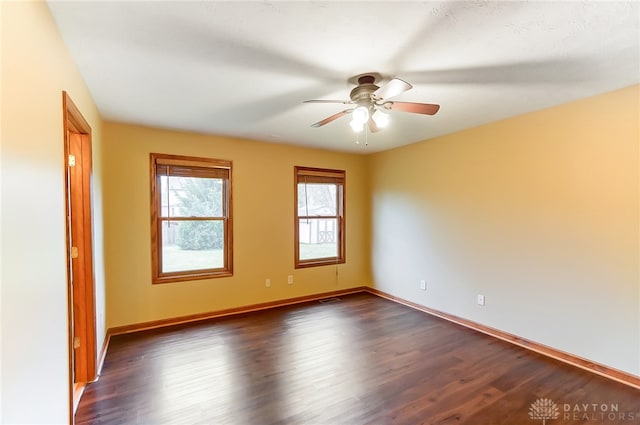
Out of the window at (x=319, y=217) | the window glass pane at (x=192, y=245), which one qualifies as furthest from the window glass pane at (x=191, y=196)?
the window at (x=319, y=217)

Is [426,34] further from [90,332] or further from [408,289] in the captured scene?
[408,289]

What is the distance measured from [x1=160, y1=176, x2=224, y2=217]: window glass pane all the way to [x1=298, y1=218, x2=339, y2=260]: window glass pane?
1.36 m

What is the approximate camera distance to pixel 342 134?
4008 millimetres

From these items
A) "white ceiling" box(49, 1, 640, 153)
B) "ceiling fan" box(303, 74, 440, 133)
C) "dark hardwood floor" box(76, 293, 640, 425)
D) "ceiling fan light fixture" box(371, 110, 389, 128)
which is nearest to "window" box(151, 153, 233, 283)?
"dark hardwood floor" box(76, 293, 640, 425)

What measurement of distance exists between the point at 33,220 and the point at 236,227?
9.61ft

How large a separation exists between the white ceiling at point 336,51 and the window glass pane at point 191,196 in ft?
3.39

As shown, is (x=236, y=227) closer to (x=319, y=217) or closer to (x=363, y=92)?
(x=319, y=217)

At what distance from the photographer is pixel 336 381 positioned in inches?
100

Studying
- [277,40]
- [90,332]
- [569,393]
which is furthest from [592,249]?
[90,332]

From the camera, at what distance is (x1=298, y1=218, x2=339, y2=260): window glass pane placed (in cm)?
493

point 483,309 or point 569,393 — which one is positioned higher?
point 483,309

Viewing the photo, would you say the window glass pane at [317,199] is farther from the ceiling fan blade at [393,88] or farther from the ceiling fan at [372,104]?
the ceiling fan blade at [393,88]

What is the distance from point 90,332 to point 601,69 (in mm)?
4475

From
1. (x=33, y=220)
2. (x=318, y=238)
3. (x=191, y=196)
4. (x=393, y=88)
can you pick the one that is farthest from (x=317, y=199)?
(x=33, y=220)
